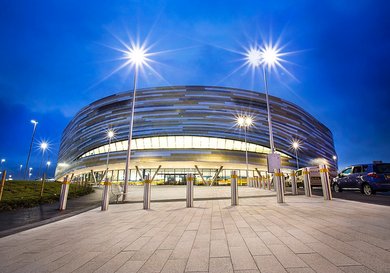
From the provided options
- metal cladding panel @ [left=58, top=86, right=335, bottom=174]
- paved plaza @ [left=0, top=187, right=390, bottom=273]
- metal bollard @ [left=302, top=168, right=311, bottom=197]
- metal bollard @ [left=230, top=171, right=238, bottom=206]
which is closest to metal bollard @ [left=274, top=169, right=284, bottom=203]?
metal bollard @ [left=230, top=171, right=238, bottom=206]

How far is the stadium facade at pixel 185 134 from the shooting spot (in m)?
45.0

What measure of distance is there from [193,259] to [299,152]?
206 feet

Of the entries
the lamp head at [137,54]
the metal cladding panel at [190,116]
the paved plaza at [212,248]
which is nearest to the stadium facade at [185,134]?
the metal cladding panel at [190,116]

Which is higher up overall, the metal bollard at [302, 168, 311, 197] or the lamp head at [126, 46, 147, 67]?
the lamp head at [126, 46, 147, 67]

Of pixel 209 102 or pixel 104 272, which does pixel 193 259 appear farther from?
pixel 209 102

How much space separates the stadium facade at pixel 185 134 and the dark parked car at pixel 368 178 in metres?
31.1

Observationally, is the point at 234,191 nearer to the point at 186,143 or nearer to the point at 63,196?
the point at 63,196

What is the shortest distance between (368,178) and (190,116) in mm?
38442

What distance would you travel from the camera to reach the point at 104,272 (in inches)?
98.1

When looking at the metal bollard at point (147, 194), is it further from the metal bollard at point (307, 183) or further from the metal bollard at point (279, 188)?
the metal bollard at point (307, 183)

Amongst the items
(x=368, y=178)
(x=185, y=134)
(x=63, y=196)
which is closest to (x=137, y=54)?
(x=63, y=196)

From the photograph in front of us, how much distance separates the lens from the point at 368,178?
12.0 m

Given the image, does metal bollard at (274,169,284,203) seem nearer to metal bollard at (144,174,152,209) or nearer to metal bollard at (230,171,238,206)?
metal bollard at (230,171,238,206)

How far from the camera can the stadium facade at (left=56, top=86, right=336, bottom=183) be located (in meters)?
45.0
